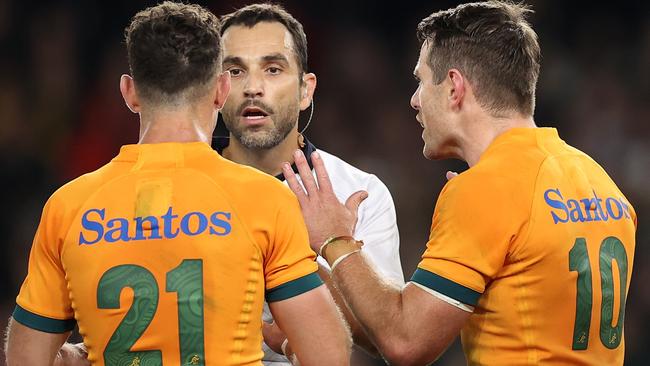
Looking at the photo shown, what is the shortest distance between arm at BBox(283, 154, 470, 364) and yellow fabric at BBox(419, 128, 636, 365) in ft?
0.37

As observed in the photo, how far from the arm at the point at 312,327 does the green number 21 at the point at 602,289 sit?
75cm

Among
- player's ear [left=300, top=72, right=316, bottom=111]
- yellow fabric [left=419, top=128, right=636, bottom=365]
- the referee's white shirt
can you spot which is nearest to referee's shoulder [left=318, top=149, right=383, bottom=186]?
the referee's white shirt

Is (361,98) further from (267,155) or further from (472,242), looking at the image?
(472,242)

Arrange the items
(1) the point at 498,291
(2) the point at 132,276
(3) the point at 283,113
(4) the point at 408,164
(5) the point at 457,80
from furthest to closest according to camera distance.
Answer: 1. (4) the point at 408,164
2. (3) the point at 283,113
3. (5) the point at 457,80
4. (1) the point at 498,291
5. (2) the point at 132,276

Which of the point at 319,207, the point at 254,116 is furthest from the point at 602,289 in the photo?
the point at 254,116

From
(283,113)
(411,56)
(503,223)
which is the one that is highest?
(411,56)

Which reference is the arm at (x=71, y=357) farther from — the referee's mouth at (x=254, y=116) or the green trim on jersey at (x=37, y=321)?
the referee's mouth at (x=254, y=116)

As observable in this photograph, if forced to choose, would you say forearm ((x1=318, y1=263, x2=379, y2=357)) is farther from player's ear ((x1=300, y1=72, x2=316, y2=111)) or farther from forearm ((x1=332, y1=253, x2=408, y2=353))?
player's ear ((x1=300, y1=72, x2=316, y2=111))

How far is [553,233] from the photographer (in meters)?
2.96

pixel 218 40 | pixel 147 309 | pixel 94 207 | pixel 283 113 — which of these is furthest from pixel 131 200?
pixel 283 113

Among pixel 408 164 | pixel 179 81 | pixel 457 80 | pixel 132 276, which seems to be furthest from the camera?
pixel 408 164

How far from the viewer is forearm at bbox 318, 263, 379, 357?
3318 mm

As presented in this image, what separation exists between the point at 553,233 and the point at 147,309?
1194mm

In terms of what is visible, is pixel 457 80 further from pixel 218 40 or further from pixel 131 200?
pixel 131 200
